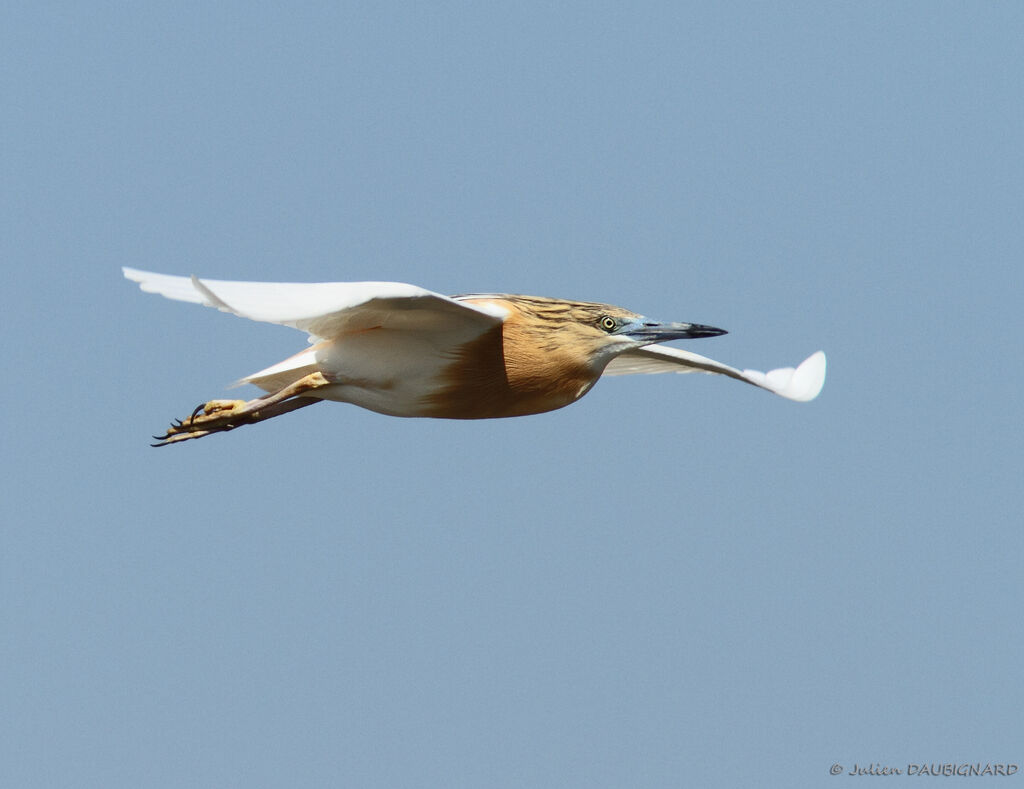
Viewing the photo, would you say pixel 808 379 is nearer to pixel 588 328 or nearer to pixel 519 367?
pixel 588 328

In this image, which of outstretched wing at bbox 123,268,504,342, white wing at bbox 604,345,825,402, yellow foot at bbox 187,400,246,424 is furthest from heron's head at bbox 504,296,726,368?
yellow foot at bbox 187,400,246,424

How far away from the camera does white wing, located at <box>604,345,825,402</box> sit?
42.4 ft

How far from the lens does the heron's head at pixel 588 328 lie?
413 inches

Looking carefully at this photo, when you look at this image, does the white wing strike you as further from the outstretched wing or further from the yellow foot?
the yellow foot

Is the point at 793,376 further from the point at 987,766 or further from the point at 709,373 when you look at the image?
the point at 987,766

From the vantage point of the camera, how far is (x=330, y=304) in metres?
8.94

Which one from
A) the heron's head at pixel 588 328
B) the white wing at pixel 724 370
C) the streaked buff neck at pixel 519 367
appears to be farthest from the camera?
the white wing at pixel 724 370

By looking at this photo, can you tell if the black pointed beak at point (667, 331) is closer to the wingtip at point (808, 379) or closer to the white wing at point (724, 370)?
the white wing at point (724, 370)

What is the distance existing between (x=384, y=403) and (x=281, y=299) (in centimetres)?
174

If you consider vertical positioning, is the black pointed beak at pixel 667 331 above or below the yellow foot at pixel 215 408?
above

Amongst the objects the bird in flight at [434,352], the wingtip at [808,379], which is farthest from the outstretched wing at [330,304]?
the wingtip at [808,379]

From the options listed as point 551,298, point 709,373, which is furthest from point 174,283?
point 709,373

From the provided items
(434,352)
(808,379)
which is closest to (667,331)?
(434,352)

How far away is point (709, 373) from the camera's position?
1370 centimetres
